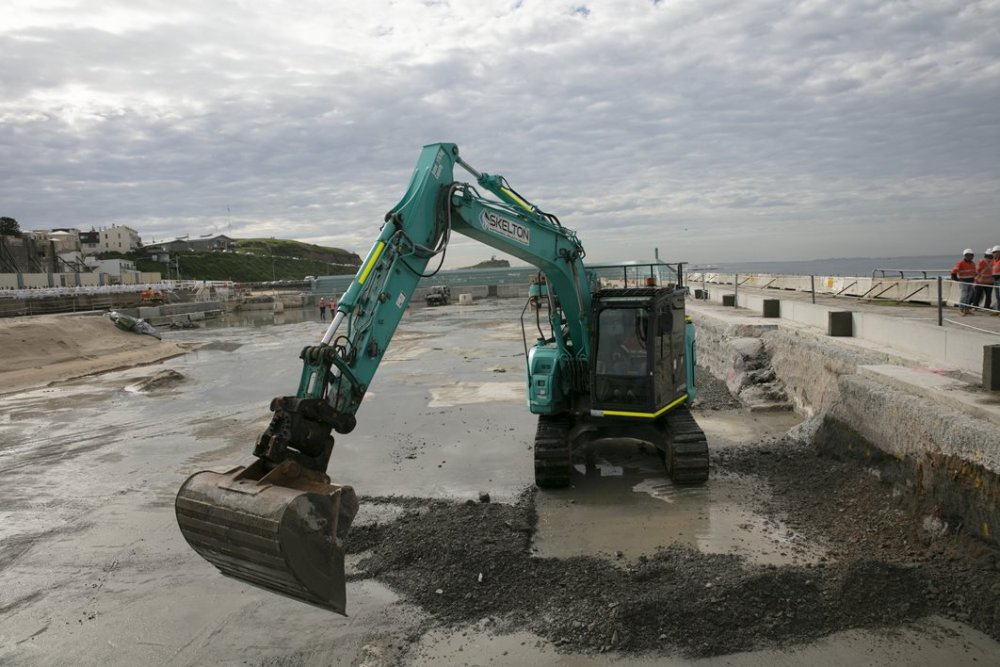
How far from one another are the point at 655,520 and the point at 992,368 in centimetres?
393

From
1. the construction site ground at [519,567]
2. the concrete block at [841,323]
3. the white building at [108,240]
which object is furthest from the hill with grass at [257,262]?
the concrete block at [841,323]

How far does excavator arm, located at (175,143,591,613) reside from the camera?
420 cm

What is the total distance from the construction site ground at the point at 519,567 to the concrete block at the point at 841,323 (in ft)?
7.87

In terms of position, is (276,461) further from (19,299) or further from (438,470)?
(19,299)

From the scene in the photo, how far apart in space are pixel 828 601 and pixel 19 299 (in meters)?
43.9

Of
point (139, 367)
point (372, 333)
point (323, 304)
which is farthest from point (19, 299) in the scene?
point (372, 333)

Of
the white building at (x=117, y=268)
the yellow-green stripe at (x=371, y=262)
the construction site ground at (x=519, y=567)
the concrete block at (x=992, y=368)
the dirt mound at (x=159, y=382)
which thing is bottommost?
the construction site ground at (x=519, y=567)

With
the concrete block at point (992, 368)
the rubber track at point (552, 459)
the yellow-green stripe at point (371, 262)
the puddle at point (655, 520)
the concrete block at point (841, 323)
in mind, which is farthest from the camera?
the concrete block at point (841, 323)

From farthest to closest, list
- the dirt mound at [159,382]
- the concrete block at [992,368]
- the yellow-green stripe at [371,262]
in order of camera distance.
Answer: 1. the dirt mound at [159,382]
2. the concrete block at [992,368]
3. the yellow-green stripe at [371,262]

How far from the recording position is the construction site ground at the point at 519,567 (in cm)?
481

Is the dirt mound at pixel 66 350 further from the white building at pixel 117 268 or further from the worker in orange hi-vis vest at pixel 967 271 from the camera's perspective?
the white building at pixel 117 268

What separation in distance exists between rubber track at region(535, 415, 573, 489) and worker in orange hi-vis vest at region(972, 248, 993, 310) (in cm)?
1009

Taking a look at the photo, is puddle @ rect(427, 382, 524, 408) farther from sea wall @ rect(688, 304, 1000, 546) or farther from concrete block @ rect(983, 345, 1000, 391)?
concrete block @ rect(983, 345, 1000, 391)

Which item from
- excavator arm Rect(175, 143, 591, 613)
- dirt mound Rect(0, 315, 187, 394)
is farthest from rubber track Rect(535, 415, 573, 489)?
dirt mound Rect(0, 315, 187, 394)
